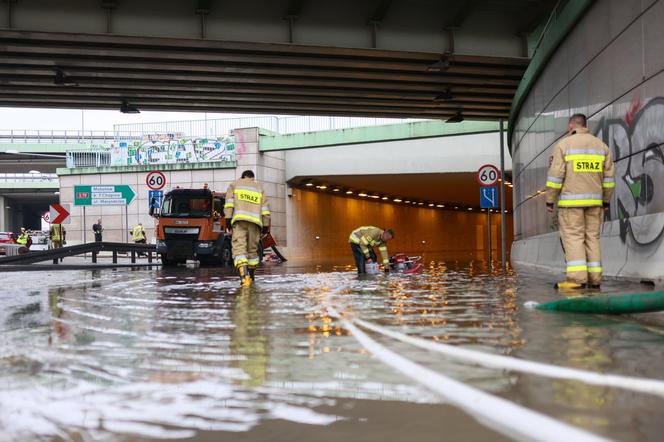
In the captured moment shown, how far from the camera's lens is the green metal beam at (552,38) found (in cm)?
1275

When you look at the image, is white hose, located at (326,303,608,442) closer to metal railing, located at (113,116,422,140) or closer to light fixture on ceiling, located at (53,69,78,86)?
light fixture on ceiling, located at (53,69,78,86)

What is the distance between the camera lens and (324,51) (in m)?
16.9

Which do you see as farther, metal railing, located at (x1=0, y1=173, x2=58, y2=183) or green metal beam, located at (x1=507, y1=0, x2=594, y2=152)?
metal railing, located at (x1=0, y1=173, x2=58, y2=183)

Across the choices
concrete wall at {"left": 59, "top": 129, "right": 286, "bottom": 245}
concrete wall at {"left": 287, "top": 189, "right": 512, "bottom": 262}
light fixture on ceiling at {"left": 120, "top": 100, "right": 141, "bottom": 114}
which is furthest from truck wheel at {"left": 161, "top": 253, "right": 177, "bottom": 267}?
concrete wall at {"left": 59, "top": 129, "right": 286, "bottom": 245}

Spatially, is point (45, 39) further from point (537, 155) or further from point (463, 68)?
point (537, 155)

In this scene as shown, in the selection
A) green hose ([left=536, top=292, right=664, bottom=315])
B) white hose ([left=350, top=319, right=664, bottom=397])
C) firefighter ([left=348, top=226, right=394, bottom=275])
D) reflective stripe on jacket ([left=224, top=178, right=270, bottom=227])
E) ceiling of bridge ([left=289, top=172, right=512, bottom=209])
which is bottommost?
white hose ([left=350, top=319, right=664, bottom=397])

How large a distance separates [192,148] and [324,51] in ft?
75.6

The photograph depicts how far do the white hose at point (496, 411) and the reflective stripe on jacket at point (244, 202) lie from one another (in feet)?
24.0

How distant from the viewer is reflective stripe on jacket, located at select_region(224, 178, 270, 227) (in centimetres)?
1120

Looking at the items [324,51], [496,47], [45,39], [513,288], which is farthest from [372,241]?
[45,39]

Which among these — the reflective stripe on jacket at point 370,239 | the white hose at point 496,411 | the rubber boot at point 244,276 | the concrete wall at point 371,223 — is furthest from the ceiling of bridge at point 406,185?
the white hose at point 496,411

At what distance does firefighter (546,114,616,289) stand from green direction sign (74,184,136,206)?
18.6 metres

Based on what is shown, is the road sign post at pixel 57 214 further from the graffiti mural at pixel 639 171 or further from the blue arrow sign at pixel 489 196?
the graffiti mural at pixel 639 171

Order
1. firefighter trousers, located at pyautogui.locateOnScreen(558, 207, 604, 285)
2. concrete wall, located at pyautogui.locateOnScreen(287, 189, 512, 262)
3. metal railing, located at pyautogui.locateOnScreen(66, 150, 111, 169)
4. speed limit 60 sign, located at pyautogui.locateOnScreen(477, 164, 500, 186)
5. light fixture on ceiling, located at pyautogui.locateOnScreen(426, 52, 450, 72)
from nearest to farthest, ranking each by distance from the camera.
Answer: firefighter trousers, located at pyautogui.locateOnScreen(558, 207, 604, 285) < light fixture on ceiling, located at pyautogui.locateOnScreen(426, 52, 450, 72) < speed limit 60 sign, located at pyautogui.locateOnScreen(477, 164, 500, 186) < concrete wall, located at pyautogui.locateOnScreen(287, 189, 512, 262) < metal railing, located at pyautogui.locateOnScreen(66, 150, 111, 169)
